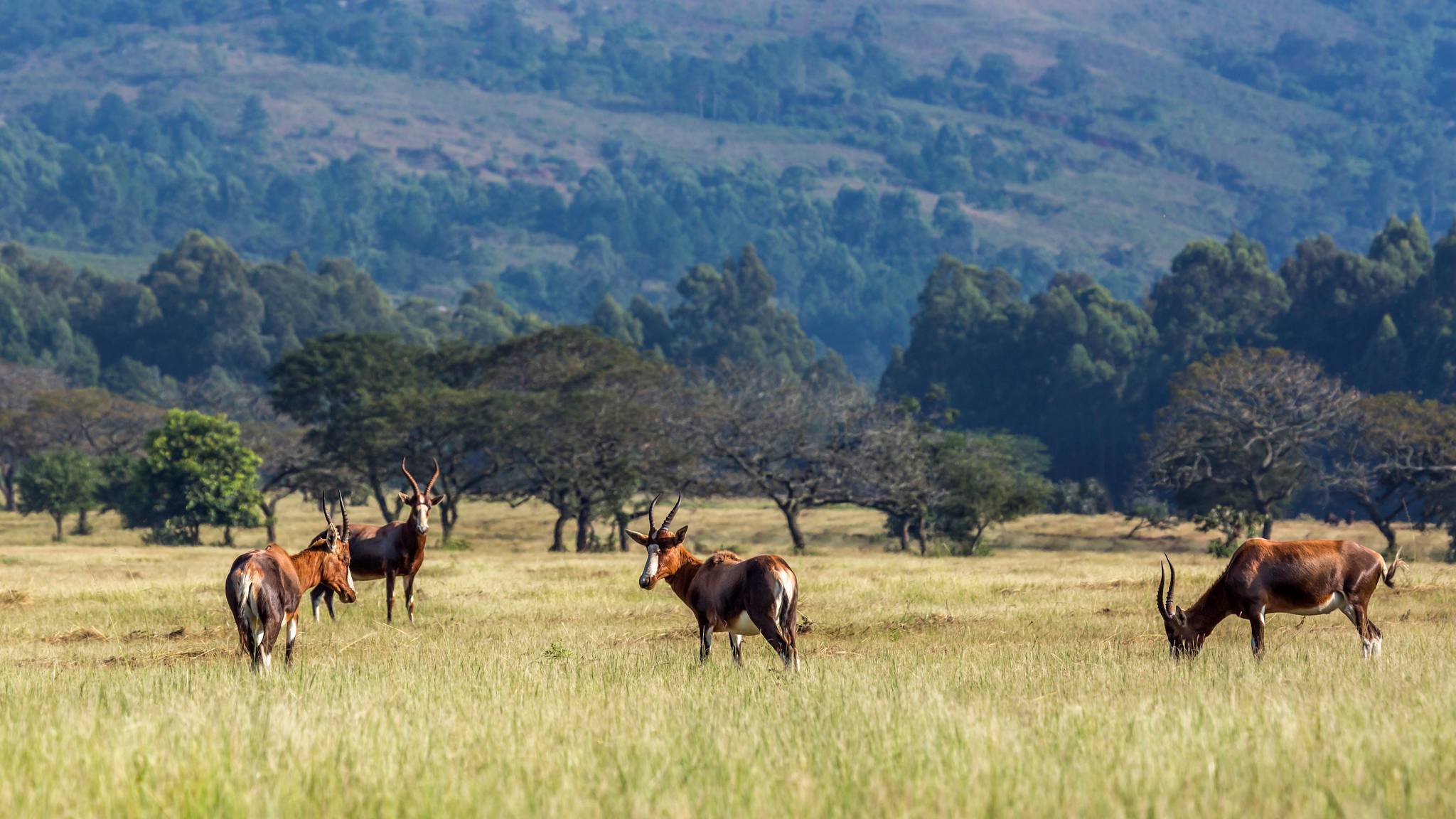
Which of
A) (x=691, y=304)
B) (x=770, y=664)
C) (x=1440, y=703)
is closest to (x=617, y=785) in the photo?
(x=1440, y=703)

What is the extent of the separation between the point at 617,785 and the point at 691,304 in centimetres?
18088

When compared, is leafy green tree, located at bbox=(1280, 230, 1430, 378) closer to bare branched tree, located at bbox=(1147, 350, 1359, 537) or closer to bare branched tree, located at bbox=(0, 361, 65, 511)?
bare branched tree, located at bbox=(1147, 350, 1359, 537)

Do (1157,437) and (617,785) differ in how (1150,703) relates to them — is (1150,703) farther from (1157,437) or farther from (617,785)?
(1157,437)

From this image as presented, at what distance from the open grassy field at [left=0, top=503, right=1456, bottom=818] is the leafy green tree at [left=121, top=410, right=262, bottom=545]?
126 ft

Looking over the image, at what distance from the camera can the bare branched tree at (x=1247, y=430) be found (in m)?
60.7

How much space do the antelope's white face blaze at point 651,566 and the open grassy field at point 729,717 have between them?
0.88 meters

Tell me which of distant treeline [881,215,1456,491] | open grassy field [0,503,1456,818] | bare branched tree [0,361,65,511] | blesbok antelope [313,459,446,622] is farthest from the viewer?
distant treeline [881,215,1456,491]

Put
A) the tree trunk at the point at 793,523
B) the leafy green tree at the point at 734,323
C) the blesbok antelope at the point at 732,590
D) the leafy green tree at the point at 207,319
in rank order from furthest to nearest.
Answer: the leafy green tree at the point at 734,323 < the leafy green tree at the point at 207,319 < the tree trunk at the point at 793,523 < the blesbok antelope at the point at 732,590

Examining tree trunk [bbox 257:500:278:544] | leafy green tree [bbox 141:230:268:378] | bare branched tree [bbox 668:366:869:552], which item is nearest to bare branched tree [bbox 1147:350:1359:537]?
bare branched tree [bbox 668:366:869:552]

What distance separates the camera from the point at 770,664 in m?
16.4

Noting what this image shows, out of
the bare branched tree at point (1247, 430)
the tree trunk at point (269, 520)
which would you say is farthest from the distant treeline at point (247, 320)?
the bare branched tree at point (1247, 430)

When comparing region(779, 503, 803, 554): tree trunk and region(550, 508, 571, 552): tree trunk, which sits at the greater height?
region(779, 503, 803, 554): tree trunk

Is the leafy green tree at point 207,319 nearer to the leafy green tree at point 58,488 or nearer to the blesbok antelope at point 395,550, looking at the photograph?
the leafy green tree at point 58,488

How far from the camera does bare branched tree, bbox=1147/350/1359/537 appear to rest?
199 feet
